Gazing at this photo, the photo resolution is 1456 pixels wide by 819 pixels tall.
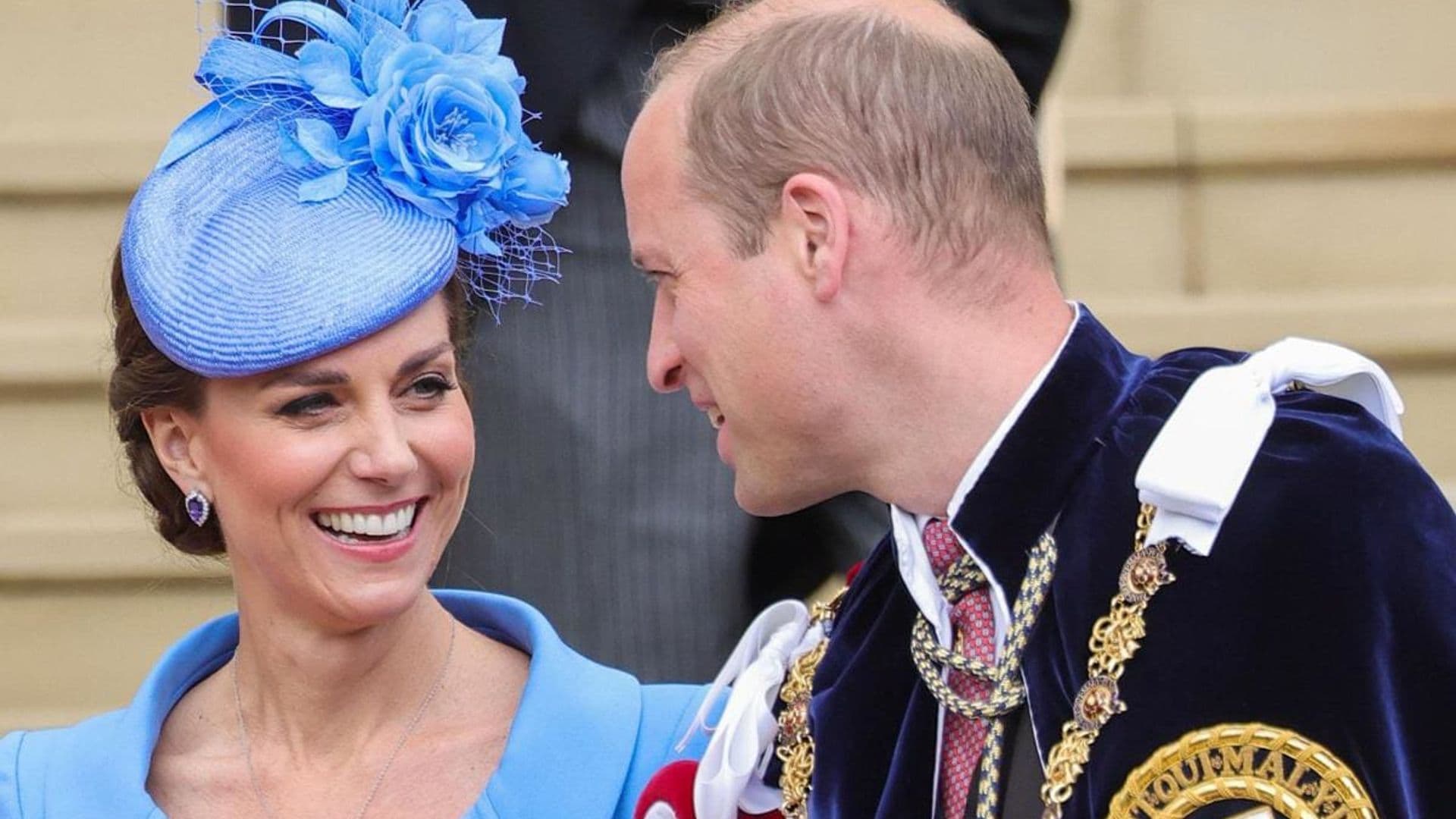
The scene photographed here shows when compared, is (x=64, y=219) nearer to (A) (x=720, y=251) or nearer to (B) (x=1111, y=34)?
(B) (x=1111, y=34)

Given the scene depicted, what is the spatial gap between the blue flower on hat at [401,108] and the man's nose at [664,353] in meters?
0.40

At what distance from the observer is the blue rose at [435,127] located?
2.96 metres

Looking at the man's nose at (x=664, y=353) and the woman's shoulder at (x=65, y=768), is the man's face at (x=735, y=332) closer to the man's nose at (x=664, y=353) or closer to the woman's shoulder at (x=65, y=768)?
the man's nose at (x=664, y=353)

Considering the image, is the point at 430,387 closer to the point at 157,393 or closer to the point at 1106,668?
the point at 157,393

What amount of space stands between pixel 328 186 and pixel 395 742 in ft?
2.24

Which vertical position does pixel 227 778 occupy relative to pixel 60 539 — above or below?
above

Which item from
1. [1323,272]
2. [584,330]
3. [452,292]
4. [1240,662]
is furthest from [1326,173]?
[1240,662]

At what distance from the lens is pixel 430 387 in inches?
119

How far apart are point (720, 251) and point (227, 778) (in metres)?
1.03

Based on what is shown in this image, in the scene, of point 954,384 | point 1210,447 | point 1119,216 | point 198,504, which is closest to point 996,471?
point 954,384

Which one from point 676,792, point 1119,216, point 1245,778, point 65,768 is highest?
point 1245,778

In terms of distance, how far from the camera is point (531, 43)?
10.6ft

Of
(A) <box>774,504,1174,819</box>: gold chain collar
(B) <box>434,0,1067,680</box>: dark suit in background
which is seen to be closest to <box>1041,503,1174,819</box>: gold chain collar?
(A) <box>774,504,1174,819</box>: gold chain collar

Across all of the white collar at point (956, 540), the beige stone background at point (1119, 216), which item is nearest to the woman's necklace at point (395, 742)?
the white collar at point (956, 540)
